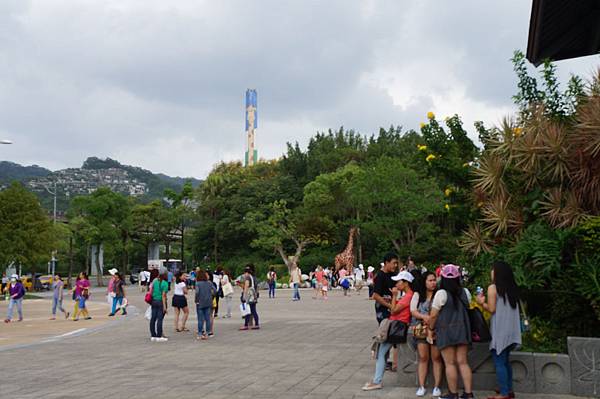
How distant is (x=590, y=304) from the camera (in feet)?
27.5

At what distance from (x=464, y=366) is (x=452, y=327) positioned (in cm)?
48

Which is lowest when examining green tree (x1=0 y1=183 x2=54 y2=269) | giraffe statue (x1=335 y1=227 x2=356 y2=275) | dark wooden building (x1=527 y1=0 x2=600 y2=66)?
giraffe statue (x1=335 y1=227 x2=356 y2=275)

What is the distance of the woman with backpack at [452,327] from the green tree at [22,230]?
3846cm

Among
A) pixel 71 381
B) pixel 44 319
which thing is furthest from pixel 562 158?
pixel 44 319

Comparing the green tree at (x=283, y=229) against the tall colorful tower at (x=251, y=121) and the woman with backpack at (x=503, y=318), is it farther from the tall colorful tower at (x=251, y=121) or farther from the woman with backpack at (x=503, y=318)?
the tall colorful tower at (x=251, y=121)

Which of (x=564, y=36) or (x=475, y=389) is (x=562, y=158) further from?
(x=564, y=36)

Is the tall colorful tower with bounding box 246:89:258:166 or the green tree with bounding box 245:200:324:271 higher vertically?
the tall colorful tower with bounding box 246:89:258:166

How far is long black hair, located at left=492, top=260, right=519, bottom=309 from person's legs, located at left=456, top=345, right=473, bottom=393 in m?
0.75

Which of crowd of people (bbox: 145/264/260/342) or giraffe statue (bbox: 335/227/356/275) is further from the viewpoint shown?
giraffe statue (bbox: 335/227/356/275)

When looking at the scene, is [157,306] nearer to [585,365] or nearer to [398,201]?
[585,365]

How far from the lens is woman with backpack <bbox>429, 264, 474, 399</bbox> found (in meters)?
7.67

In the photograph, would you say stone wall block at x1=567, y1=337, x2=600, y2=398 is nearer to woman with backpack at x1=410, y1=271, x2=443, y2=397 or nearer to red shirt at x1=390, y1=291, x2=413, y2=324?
woman with backpack at x1=410, y1=271, x2=443, y2=397

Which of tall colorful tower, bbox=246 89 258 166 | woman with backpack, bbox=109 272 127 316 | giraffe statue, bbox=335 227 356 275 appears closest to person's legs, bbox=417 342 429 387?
woman with backpack, bbox=109 272 127 316

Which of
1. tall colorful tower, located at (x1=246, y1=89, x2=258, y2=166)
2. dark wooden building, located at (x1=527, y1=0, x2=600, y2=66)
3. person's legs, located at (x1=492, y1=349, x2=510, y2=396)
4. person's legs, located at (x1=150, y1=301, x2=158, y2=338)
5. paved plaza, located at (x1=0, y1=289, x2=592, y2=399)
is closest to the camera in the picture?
person's legs, located at (x1=492, y1=349, x2=510, y2=396)
